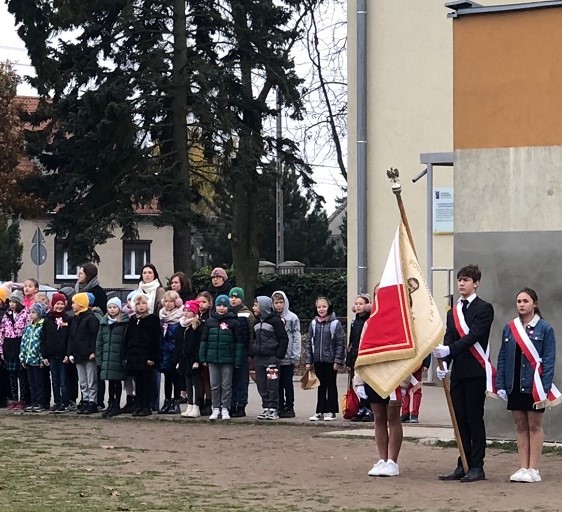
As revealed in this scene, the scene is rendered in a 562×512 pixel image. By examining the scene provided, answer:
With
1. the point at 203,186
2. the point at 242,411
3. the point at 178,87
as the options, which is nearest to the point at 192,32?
the point at 178,87

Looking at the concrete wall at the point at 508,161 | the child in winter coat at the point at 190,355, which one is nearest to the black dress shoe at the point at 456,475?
the concrete wall at the point at 508,161

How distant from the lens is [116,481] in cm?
1232

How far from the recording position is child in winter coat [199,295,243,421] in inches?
704

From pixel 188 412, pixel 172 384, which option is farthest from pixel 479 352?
pixel 172 384

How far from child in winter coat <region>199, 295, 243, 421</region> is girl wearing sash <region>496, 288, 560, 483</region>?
233 inches

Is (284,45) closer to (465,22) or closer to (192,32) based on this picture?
(192,32)

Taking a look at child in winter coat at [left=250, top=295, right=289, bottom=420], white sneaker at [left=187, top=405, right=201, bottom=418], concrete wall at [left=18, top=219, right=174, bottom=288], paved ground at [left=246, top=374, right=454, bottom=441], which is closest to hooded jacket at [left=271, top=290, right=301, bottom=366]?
child in winter coat at [left=250, top=295, right=289, bottom=420]

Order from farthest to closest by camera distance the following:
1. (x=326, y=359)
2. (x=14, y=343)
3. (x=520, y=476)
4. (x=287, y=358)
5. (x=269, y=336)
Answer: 1. (x=14, y=343)
2. (x=287, y=358)
3. (x=269, y=336)
4. (x=326, y=359)
5. (x=520, y=476)

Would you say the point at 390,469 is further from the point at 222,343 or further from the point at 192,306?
the point at 192,306

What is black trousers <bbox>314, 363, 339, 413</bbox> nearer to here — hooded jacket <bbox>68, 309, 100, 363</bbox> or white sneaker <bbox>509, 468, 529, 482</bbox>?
hooded jacket <bbox>68, 309, 100, 363</bbox>

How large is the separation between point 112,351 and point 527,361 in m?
7.49

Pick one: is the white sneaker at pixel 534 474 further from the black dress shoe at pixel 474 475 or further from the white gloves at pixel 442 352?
the white gloves at pixel 442 352

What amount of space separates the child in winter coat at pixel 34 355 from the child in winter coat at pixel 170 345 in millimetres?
1823

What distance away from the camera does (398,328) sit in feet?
42.3
